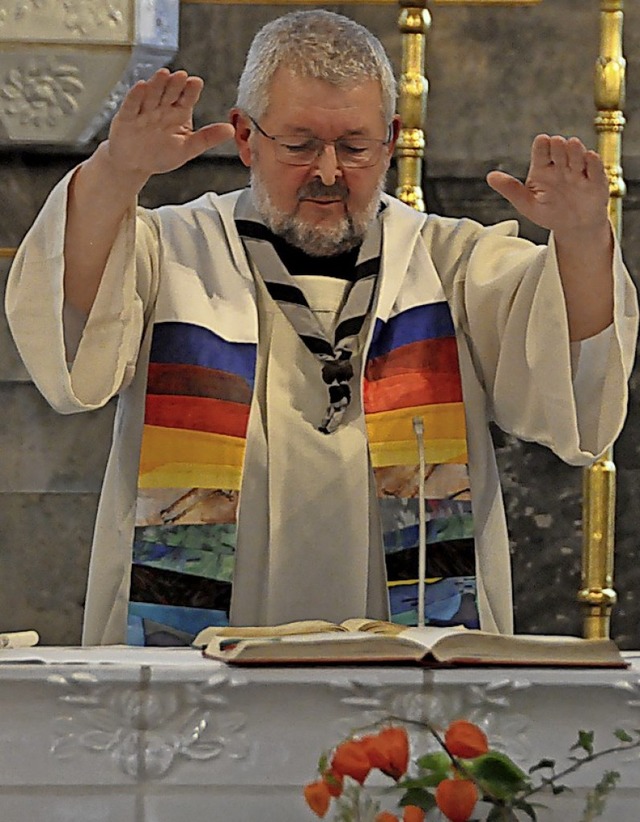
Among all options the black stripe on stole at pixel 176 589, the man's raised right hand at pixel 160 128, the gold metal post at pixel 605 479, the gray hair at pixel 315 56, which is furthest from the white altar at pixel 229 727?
the gold metal post at pixel 605 479

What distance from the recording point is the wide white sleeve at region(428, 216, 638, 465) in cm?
360

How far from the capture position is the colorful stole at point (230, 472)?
3779 mm

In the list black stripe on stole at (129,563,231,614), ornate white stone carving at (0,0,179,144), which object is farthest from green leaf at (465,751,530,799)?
ornate white stone carving at (0,0,179,144)

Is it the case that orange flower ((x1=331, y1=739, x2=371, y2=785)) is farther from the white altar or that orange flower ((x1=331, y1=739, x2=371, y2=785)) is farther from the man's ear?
the man's ear

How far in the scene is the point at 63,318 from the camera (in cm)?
358

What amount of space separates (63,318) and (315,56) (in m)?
0.75

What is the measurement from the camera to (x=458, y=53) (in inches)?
207

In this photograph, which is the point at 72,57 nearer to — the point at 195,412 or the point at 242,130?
the point at 242,130

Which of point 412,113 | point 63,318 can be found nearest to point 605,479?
point 412,113

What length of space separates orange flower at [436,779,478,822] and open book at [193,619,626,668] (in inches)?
27.6

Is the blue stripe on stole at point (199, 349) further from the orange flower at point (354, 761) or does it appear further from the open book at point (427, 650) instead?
the orange flower at point (354, 761)

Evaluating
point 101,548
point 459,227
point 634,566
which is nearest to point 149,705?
point 101,548

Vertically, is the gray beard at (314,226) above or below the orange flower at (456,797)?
above

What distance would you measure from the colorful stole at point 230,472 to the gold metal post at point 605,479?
1134mm
